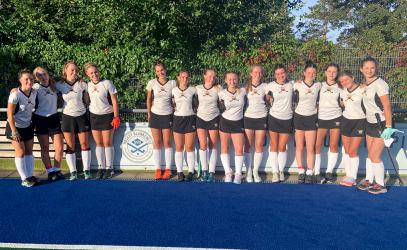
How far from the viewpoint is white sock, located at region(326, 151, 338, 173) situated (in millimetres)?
6629

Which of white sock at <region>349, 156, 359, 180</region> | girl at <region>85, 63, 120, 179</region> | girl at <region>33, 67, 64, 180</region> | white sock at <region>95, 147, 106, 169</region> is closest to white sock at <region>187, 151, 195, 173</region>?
girl at <region>85, 63, 120, 179</region>

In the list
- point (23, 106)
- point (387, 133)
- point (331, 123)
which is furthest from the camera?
point (331, 123)

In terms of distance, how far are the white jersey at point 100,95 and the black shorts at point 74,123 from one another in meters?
0.23

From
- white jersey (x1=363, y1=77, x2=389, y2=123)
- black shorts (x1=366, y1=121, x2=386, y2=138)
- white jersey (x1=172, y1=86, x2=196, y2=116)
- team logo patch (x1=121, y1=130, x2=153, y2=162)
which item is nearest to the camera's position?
white jersey (x1=363, y1=77, x2=389, y2=123)

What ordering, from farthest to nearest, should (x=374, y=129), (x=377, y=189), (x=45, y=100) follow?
(x=45, y=100) < (x=377, y=189) < (x=374, y=129)

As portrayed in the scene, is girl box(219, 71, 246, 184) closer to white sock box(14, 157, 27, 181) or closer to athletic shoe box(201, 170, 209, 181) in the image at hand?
athletic shoe box(201, 170, 209, 181)

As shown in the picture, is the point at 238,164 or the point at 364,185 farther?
the point at 238,164

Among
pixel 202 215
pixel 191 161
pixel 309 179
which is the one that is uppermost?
pixel 191 161

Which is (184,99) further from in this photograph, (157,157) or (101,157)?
(101,157)

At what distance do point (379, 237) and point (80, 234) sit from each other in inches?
133

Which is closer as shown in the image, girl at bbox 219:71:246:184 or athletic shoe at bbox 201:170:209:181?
girl at bbox 219:71:246:184

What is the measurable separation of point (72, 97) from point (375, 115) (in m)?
4.73

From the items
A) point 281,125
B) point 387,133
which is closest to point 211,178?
point 281,125

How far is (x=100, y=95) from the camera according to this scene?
657 centimetres
